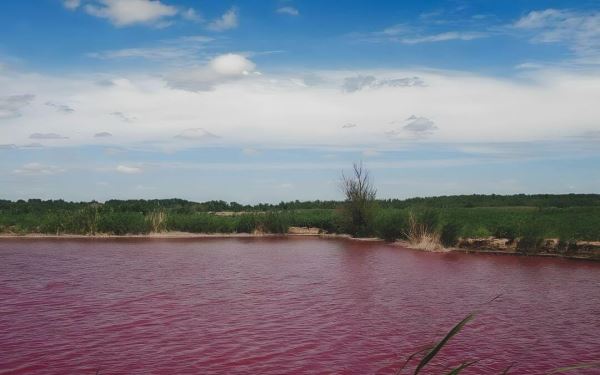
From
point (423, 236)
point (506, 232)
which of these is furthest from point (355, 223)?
point (506, 232)

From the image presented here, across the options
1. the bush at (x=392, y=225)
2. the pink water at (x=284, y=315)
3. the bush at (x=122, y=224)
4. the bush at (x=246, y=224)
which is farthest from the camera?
the bush at (x=246, y=224)

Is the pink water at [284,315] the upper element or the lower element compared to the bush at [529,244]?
lower

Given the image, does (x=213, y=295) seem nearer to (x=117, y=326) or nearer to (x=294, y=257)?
(x=117, y=326)

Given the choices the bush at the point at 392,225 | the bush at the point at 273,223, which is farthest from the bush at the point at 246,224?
the bush at the point at 392,225

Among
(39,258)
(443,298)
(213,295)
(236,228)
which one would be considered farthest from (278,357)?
(236,228)

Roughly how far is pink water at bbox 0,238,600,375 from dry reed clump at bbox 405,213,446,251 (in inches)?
206

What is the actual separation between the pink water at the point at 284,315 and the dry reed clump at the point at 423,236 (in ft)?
17.2

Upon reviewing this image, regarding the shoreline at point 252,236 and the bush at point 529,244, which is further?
the shoreline at point 252,236

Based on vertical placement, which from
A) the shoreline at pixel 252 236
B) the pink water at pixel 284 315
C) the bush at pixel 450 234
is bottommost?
the pink water at pixel 284 315

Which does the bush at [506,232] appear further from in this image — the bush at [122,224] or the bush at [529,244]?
the bush at [122,224]

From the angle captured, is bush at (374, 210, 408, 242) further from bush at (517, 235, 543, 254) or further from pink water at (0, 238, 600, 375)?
pink water at (0, 238, 600, 375)

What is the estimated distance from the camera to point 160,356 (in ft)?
28.8

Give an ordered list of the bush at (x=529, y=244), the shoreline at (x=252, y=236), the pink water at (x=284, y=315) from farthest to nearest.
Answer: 1. the shoreline at (x=252, y=236)
2. the bush at (x=529, y=244)
3. the pink water at (x=284, y=315)

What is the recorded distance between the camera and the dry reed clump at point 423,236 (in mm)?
27922
